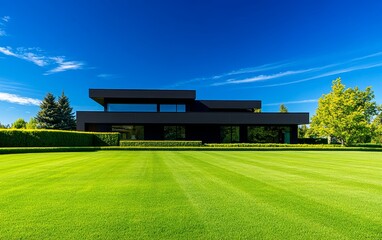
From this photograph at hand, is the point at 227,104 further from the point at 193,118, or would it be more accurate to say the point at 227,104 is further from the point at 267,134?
the point at 193,118

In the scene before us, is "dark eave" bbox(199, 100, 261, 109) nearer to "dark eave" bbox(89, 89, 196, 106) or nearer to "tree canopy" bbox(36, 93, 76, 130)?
"dark eave" bbox(89, 89, 196, 106)

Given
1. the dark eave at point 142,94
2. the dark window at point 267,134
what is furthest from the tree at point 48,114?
the dark window at point 267,134

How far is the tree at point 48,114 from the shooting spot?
39031 millimetres

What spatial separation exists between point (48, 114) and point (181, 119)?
25273mm

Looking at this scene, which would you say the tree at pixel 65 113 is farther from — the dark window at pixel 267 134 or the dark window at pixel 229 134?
the dark window at pixel 267 134

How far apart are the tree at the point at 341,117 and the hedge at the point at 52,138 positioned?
29927 millimetres

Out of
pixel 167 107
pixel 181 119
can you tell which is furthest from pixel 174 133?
pixel 167 107

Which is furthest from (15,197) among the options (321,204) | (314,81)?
(314,81)

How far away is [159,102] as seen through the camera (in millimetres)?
32938

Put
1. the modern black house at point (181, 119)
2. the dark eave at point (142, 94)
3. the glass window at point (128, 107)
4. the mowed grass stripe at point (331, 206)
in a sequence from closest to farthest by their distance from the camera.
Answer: the mowed grass stripe at point (331, 206) → the modern black house at point (181, 119) → the dark eave at point (142, 94) → the glass window at point (128, 107)

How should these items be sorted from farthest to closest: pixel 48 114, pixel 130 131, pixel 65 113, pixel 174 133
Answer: pixel 65 113 < pixel 48 114 < pixel 174 133 < pixel 130 131

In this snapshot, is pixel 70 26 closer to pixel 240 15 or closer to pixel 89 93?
pixel 89 93

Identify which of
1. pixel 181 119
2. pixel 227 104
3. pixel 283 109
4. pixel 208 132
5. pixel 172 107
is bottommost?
pixel 208 132

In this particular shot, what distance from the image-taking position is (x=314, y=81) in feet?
123
